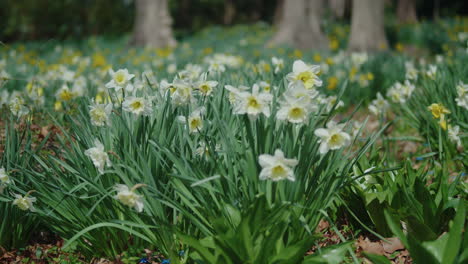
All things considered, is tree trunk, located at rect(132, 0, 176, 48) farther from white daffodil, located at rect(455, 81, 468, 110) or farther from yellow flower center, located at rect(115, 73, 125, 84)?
yellow flower center, located at rect(115, 73, 125, 84)

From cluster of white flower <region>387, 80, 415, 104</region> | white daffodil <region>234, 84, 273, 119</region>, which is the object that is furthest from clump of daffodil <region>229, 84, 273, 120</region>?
cluster of white flower <region>387, 80, 415, 104</region>

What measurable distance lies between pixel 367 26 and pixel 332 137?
25.3 ft

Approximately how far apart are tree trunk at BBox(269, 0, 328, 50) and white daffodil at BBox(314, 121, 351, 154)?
8532mm

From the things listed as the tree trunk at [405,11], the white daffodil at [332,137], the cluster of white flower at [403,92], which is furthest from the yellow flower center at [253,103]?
the tree trunk at [405,11]

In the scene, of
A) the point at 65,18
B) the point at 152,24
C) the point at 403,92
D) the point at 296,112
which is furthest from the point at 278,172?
the point at 65,18

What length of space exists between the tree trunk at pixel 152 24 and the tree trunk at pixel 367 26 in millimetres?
4811

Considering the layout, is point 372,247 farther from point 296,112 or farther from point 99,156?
point 99,156

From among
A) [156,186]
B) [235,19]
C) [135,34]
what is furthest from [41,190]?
[235,19]

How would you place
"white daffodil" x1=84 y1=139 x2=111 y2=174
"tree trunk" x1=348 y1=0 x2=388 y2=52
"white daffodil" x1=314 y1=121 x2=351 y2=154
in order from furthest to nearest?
"tree trunk" x1=348 y1=0 x2=388 y2=52
"white daffodil" x1=84 y1=139 x2=111 y2=174
"white daffodil" x1=314 y1=121 x2=351 y2=154

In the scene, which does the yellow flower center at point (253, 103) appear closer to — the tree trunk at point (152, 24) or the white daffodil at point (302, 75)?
the white daffodil at point (302, 75)

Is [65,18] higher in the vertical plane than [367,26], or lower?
lower

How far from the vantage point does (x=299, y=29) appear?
400 inches

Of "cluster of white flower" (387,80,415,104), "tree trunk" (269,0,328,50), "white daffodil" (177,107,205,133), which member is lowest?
"tree trunk" (269,0,328,50)

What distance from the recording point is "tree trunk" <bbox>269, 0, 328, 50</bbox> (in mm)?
10047
